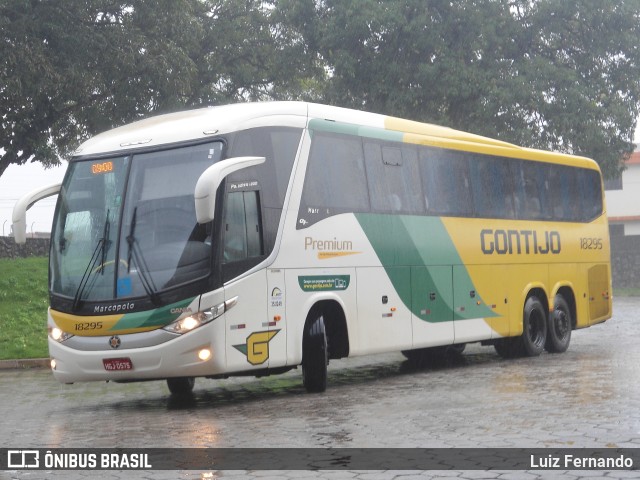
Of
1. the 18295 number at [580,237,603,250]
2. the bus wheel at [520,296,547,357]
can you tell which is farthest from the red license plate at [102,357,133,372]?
the 18295 number at [580,237,603,250]

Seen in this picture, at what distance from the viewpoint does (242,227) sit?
1336 cm

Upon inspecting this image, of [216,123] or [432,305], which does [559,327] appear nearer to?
[432,305]

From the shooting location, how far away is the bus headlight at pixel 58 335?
1335 centimetres

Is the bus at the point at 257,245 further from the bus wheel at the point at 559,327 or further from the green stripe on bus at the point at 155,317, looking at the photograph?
the bus wheel at the point at 559,327

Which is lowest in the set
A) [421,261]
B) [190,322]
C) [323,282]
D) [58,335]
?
[58,335]

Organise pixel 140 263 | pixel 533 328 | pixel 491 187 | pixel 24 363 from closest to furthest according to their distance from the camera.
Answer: pixel 140 263 → pixel 491 187 → pixel 533 328 → pixel 24 363

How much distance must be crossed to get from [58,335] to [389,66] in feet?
80.2

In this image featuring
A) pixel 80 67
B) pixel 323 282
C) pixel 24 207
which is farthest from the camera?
pixel 80 67

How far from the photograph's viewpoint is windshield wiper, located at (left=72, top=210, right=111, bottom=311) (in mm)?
13195

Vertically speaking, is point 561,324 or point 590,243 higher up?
point 590,243

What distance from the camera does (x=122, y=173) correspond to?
13.5 m

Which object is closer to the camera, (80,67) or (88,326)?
(88,326)

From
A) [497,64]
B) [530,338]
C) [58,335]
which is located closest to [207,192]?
[58,335]

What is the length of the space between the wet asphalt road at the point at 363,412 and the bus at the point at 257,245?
2.03 ft
